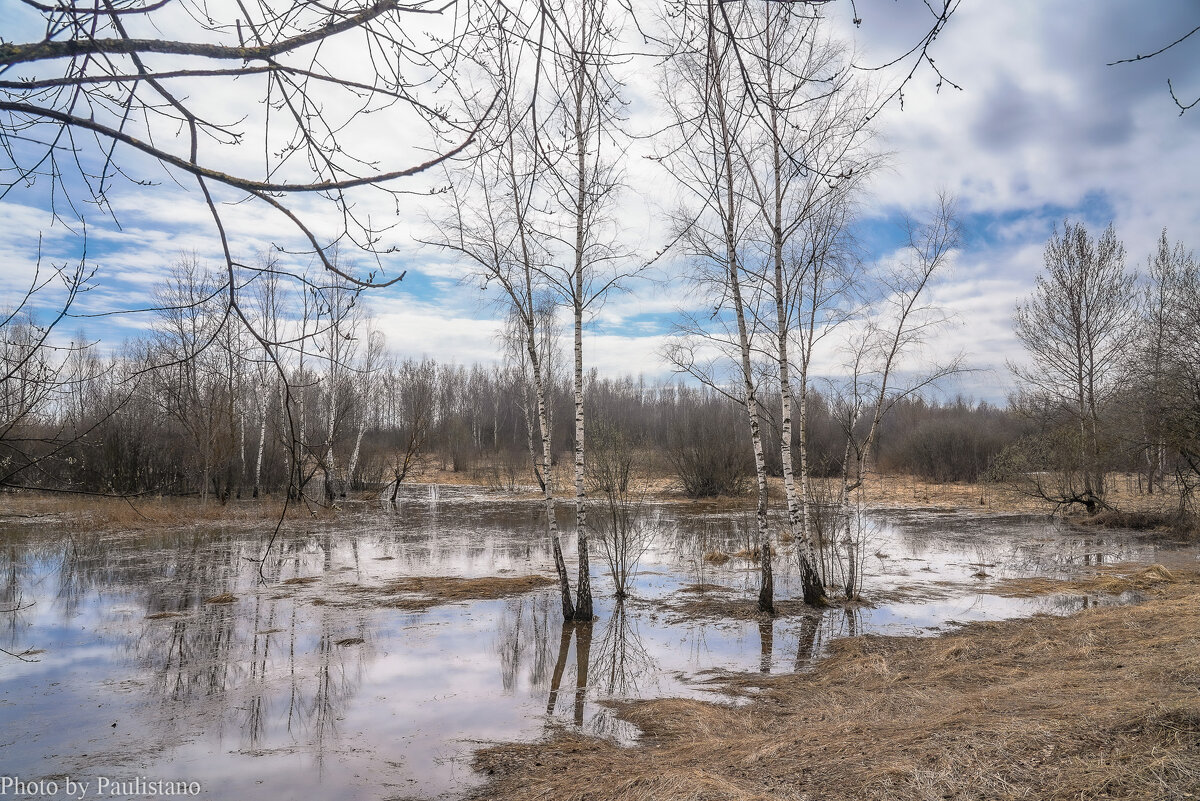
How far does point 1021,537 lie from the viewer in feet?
63.3

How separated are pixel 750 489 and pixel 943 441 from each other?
1553cm

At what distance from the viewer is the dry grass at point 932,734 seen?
3676mm

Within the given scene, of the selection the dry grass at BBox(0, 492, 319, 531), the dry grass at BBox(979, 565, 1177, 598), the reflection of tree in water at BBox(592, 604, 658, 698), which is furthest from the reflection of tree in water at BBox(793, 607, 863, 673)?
the dry grass at BBox(0, 492, 319, 531)

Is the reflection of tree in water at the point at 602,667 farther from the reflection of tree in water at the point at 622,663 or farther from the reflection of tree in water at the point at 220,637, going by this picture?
the reflection of tree in water at the point at 220,637

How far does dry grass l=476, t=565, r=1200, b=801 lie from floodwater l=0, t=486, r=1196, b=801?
60 centimetres

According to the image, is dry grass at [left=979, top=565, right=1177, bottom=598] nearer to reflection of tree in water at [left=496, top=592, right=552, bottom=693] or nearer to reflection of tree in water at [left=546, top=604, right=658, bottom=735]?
reflection of tree in water at [left=546, top=604, right=658, bottom=735]

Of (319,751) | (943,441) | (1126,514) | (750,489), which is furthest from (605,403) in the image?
(319,751)

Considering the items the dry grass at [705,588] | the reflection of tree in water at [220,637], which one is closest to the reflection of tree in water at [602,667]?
the reflection of tree in water at [220,637]

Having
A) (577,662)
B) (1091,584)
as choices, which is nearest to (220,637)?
(577,662)

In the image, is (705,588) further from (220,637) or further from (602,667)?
(220,637)

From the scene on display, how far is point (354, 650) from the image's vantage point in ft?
28.6

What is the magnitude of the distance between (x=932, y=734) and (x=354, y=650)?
6.80 metres

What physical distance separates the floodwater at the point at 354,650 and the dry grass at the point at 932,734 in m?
0.60

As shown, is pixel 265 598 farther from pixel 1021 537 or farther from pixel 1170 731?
pixel 1021 537
